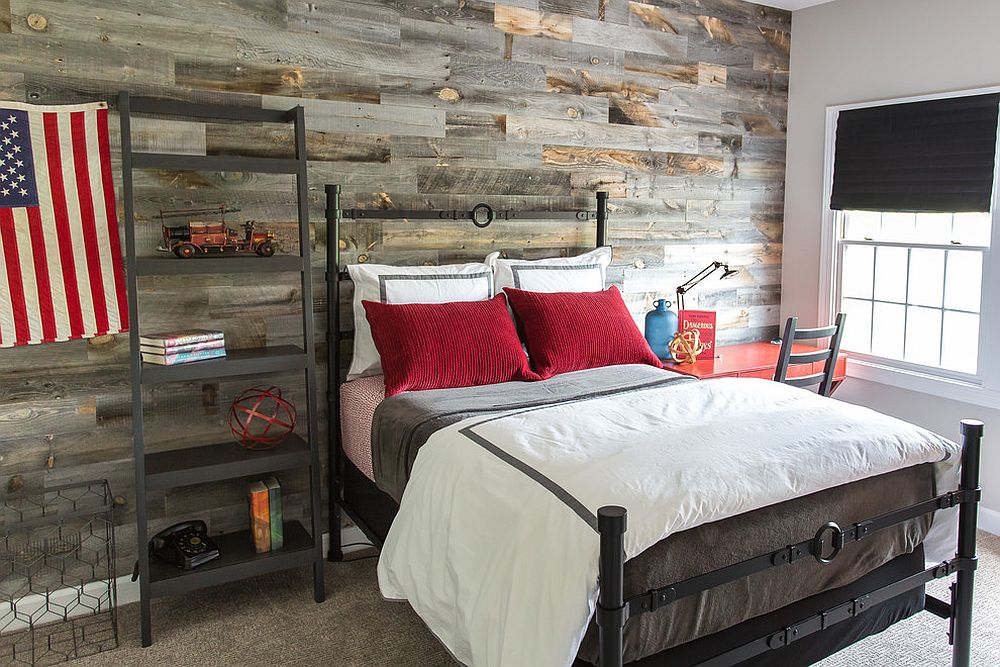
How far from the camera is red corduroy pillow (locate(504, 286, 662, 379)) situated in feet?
11.0

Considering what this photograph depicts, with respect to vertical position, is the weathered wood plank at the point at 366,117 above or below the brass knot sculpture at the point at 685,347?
above

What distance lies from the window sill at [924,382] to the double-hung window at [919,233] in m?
0.03

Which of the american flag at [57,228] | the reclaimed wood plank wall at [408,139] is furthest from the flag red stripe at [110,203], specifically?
the reclaimed wood plank wall at [408,139]

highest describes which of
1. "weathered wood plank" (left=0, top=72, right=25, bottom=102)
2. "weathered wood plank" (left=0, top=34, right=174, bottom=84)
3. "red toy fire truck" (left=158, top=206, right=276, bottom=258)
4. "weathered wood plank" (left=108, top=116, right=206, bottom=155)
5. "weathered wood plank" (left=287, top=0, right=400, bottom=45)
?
"weathered wood plank" (left=287, top=0, right=400, bottom=45)

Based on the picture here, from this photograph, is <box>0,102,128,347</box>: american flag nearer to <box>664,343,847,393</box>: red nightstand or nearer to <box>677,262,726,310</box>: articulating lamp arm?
<box>664,343,847,393</box>: red nightstand

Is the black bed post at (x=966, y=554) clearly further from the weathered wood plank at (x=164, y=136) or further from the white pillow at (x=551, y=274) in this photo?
the weathered wood plank at (x=164, y=136)

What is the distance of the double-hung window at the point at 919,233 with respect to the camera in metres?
3.80

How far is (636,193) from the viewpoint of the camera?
4.29 metres

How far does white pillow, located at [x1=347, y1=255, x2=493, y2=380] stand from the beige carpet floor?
2.95 ft

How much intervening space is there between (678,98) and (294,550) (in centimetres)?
300

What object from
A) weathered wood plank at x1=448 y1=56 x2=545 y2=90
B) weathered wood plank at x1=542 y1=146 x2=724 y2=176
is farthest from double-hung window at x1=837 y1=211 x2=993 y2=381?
weathered wood plank at x1=448 y1=56 x2=545 y2=90

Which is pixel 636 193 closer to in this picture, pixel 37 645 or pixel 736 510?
pixel 736 510

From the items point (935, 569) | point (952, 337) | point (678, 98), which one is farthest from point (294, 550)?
point (952, 337)

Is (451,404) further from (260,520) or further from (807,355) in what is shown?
(807,355)
